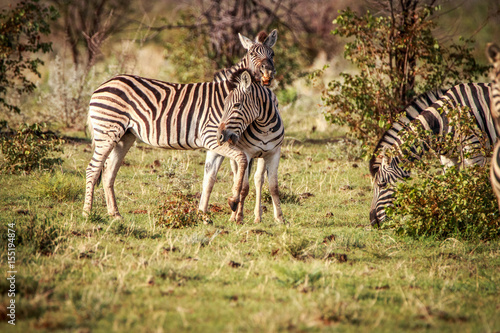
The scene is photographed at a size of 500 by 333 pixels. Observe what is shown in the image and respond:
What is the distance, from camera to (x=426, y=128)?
7.79 metres

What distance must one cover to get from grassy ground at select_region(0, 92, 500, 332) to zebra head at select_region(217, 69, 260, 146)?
4.05 feet

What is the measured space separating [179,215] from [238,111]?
158 centimetres

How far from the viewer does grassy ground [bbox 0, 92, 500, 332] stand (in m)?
4.18

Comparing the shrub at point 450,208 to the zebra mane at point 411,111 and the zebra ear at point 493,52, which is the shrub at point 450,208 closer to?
the zebra mane at point 411,111

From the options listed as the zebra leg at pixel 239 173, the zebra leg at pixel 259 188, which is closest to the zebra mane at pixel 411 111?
the zebra leg at pixel 259 188

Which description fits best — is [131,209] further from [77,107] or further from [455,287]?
[77,107]

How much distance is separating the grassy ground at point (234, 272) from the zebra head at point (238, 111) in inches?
48.6

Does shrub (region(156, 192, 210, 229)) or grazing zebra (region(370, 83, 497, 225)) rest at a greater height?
grazing zebra (region(370, 83, 497, 225))

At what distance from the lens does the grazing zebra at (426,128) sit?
24.8ft

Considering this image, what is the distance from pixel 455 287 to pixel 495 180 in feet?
3.61

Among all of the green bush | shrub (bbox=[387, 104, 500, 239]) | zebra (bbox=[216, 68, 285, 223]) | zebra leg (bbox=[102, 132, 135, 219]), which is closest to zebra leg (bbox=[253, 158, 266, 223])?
zebra (bbox=[216, 68, 285, 223])

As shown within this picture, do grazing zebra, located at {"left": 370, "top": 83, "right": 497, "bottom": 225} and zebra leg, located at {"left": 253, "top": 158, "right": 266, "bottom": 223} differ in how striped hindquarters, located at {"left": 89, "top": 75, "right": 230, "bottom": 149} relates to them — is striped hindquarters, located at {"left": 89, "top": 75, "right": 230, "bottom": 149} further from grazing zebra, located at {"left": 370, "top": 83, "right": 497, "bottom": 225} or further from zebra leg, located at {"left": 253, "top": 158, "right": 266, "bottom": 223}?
grazing zebra, located at {"left": 370, "top": 83, "right": 497, "bottom": 225}

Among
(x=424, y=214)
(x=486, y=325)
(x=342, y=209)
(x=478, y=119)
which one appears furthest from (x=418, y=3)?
(x=486, y=325)

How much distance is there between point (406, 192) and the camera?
683 centimetres
